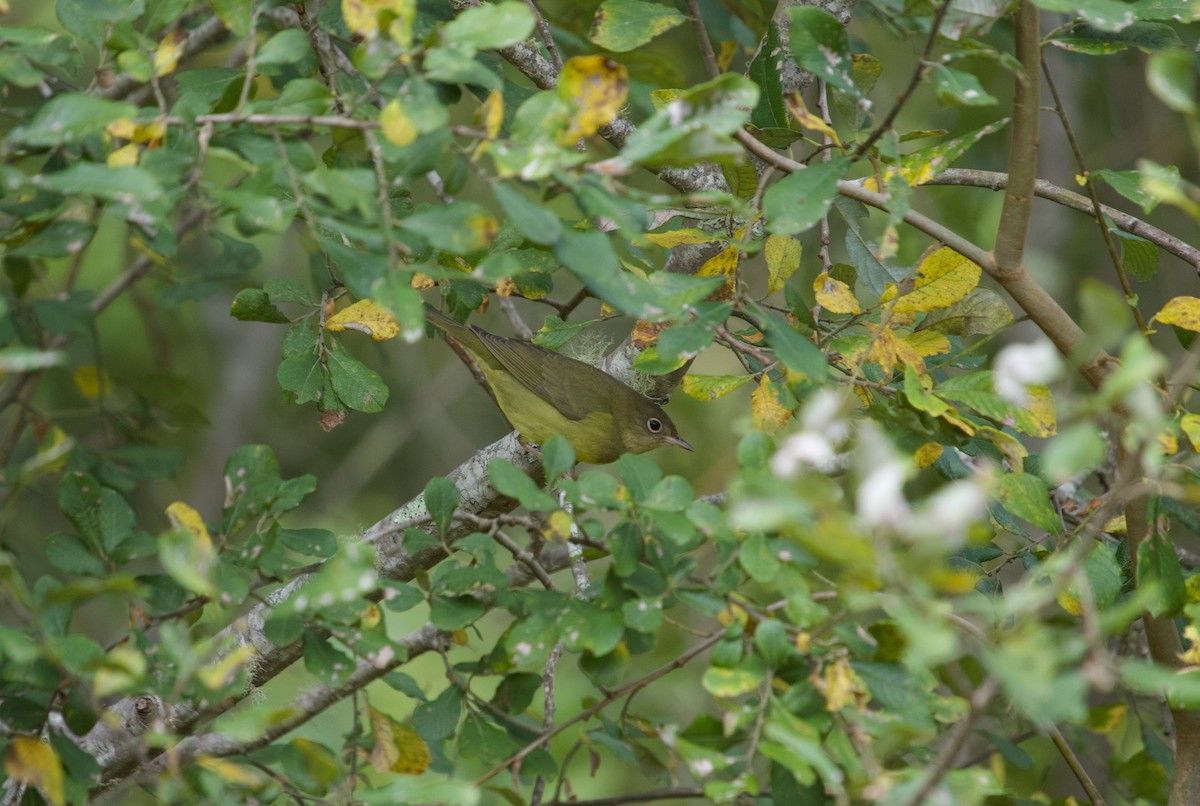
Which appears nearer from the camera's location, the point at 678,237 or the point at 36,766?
the point at 36,766

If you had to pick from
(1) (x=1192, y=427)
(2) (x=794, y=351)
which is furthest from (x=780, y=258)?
(1) (x=1192, y=427)

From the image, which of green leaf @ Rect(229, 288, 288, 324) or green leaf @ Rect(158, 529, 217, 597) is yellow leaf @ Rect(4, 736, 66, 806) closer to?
green leaf @ Rect(158, 529, 217, 597)

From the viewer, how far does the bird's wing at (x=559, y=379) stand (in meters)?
4.83

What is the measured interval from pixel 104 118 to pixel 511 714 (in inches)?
51.6

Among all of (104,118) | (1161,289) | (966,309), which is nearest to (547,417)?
(966,309)

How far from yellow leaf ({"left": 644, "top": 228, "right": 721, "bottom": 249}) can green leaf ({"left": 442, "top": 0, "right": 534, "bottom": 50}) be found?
1.01 metres

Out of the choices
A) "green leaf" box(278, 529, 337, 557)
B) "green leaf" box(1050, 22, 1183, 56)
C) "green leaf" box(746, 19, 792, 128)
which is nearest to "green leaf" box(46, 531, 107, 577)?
"green leaf" box(278, 529, 337, 557)

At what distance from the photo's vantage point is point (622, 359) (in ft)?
12.5

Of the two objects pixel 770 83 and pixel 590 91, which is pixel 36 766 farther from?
pixel 770 83

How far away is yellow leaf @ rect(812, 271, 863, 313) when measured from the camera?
2418 millimetres

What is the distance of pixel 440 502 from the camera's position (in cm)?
219

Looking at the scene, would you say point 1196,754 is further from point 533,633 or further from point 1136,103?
point 1136,103

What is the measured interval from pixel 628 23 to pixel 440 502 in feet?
3.75

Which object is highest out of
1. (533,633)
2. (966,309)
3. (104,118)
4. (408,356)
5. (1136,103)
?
(104,118)
